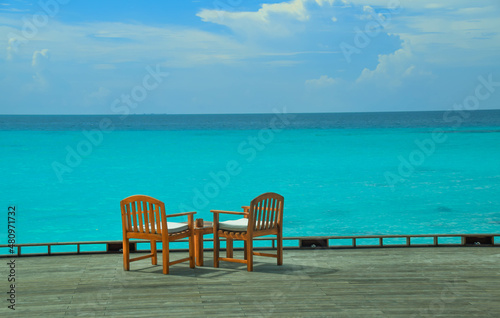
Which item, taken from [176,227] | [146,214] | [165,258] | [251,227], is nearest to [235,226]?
→ [251,227]

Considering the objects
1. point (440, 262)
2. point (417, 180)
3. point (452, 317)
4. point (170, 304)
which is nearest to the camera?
point (452, 317)

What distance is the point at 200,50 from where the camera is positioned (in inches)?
2463

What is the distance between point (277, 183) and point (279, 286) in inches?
1027

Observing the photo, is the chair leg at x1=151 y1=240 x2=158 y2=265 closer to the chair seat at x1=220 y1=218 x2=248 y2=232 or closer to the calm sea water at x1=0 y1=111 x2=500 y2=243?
the chair seat at x1=220 y1=218 x2=248 y2=232

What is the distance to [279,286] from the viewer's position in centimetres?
504

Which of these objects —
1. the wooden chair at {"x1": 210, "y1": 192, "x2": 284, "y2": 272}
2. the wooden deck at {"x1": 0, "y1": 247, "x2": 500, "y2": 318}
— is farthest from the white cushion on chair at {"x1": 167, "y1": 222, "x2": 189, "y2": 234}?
the wooden deck at {"x1": 0, "y1": 247, "x2": 500, "y2": 318}

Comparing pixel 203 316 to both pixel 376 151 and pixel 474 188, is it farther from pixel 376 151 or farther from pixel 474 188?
pixel 376 151

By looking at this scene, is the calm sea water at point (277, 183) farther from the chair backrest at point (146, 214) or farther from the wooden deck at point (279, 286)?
the chair backrest at point (146, 214)

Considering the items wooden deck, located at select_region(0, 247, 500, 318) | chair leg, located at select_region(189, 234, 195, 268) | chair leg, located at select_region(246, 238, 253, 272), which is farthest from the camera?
chair leg, located at select_region(189, 234, 195, 268)

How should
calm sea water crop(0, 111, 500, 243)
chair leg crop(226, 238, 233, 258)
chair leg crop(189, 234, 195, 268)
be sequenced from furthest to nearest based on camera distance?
calm sea water crop(0, 111, 500, 243), chair leg crop(226, 238, 233, 258), chair leg crop(189, 234, 195, 268)

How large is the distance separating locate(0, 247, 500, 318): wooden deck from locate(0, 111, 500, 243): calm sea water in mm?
13888

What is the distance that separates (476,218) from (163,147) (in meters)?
32.2

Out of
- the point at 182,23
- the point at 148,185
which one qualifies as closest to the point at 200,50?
the point at 182,23

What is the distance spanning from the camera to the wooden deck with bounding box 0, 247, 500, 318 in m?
4.36
